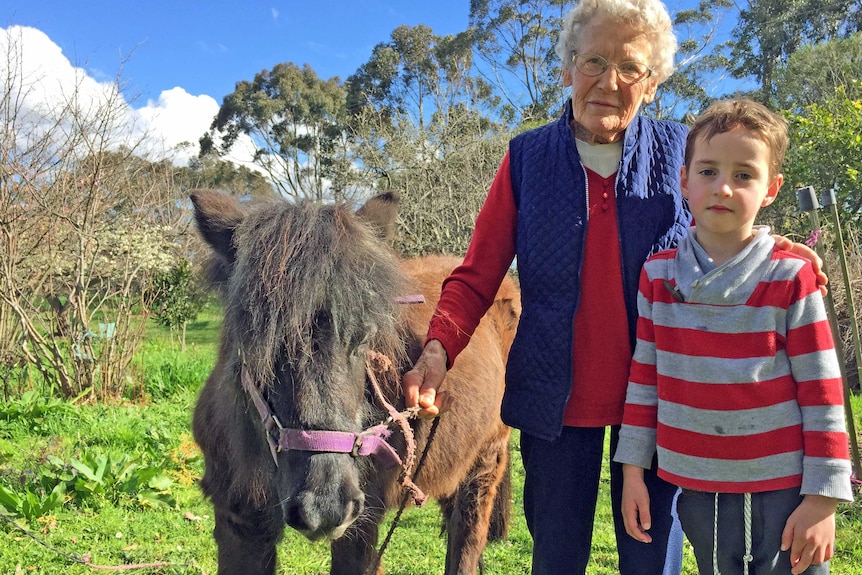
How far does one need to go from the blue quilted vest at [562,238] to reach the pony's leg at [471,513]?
1.85 metres

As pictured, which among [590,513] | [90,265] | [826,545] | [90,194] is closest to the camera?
[826,545]

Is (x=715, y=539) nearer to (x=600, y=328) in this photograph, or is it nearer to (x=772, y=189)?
(x=600, y=328)

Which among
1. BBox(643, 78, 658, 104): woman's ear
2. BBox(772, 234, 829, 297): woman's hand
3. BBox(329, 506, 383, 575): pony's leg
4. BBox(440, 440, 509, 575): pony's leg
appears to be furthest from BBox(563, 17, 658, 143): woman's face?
BBox(440, 440, 509, 575): pony's leg

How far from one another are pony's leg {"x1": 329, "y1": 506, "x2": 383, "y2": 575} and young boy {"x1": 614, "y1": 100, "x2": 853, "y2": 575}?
130cm

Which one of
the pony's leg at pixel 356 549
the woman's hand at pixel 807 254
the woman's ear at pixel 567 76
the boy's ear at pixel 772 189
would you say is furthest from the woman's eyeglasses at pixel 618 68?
the pony's leg at pixel 356 549

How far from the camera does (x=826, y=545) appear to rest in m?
1.43

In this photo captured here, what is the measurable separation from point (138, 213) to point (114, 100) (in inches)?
83.4

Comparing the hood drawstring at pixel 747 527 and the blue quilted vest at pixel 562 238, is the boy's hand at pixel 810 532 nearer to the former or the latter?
the hood drawstring at pixel 747 527

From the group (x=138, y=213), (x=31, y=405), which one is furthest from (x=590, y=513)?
(x=138, y=213)

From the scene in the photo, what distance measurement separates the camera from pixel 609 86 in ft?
6.09

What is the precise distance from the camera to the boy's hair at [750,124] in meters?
1.60

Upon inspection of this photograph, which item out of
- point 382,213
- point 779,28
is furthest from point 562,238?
point 779,28

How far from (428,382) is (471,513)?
6.52 feet

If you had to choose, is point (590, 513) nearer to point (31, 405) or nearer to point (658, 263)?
point (658, 263)
